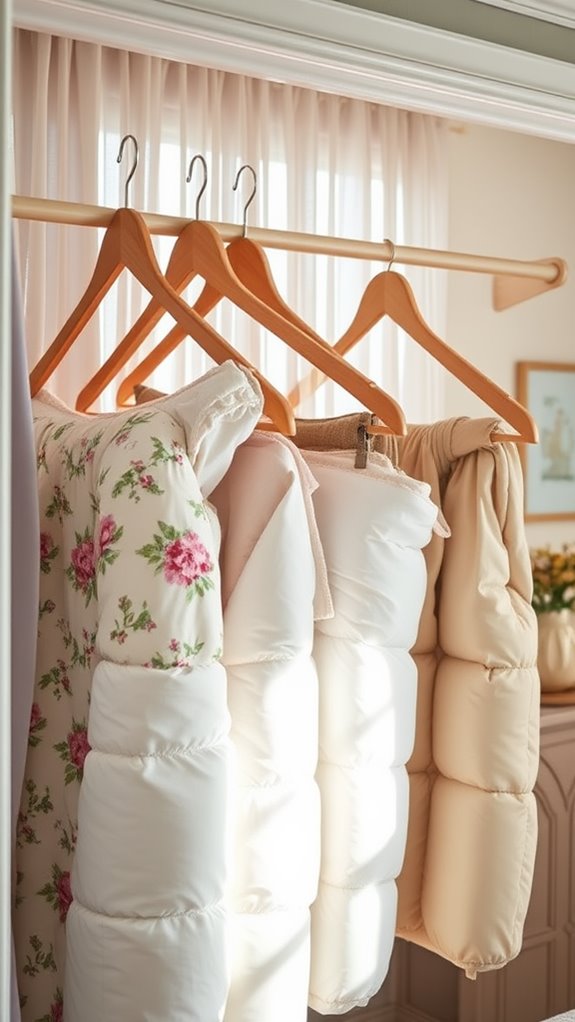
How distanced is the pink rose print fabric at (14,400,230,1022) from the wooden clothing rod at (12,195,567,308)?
0.27 m

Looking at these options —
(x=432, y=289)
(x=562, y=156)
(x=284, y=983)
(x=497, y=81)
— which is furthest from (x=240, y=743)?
(x=562, y=156)

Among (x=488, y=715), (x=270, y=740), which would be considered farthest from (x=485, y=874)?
(x=270, y=740)

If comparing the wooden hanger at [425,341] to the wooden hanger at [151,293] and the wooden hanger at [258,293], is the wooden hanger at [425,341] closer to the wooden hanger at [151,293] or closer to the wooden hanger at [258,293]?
the wooden hanger at [258,293]

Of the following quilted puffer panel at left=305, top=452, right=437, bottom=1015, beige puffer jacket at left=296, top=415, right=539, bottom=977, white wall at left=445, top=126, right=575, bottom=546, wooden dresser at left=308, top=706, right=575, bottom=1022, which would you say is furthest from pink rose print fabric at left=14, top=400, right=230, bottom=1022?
white wall at left=445, top=126, right=575, bottom=546

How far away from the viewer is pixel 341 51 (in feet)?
5.38

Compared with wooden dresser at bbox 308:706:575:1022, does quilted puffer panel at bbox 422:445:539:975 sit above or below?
above

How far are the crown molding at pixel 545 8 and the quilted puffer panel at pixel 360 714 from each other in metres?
0.89

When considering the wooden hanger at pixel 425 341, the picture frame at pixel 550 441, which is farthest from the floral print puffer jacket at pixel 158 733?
the picture frame at pixel 550 441

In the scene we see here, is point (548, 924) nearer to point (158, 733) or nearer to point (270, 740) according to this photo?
point (270, 740)

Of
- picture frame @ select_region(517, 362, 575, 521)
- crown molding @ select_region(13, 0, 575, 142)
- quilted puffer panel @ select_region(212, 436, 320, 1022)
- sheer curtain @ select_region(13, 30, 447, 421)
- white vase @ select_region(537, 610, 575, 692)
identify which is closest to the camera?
quilted puffer panel @ select_region(212, 436, 320, 1022)

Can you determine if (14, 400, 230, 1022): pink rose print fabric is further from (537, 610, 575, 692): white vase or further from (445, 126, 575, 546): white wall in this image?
(445, 126, 575, 546): white wall

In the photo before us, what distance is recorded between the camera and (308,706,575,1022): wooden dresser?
2361 millimetres

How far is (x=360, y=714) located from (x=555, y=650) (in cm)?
125

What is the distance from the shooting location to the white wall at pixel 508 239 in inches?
115
